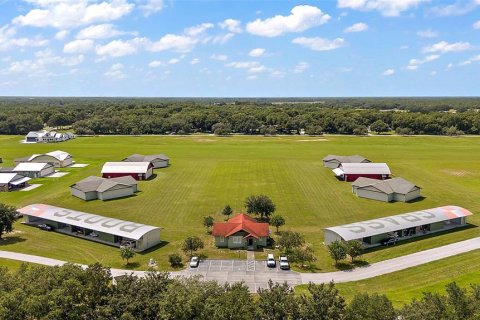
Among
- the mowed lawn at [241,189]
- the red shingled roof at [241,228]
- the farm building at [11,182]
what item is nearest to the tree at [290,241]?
the mowed lawn at [241,189]

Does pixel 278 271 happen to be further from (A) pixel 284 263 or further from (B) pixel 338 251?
(B) pixel 338 251

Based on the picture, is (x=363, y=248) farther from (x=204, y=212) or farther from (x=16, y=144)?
(x=16, y=144)

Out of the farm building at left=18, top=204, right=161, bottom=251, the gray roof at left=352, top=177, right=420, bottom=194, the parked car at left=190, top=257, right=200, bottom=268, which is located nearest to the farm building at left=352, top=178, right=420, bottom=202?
the gray roof at left=352, top=177, right=420, bottom=194

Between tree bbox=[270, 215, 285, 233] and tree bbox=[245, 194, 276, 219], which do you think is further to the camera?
tree bbox=[245, 194, 276, 219]

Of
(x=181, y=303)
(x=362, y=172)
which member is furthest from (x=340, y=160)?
(x=181, y=303)

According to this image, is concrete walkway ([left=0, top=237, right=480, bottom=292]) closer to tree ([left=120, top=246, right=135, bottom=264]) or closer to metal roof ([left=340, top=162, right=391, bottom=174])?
tree ([left=120, top=246, right=135, bottom=264])

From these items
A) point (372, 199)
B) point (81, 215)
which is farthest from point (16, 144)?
point (372, 199)
